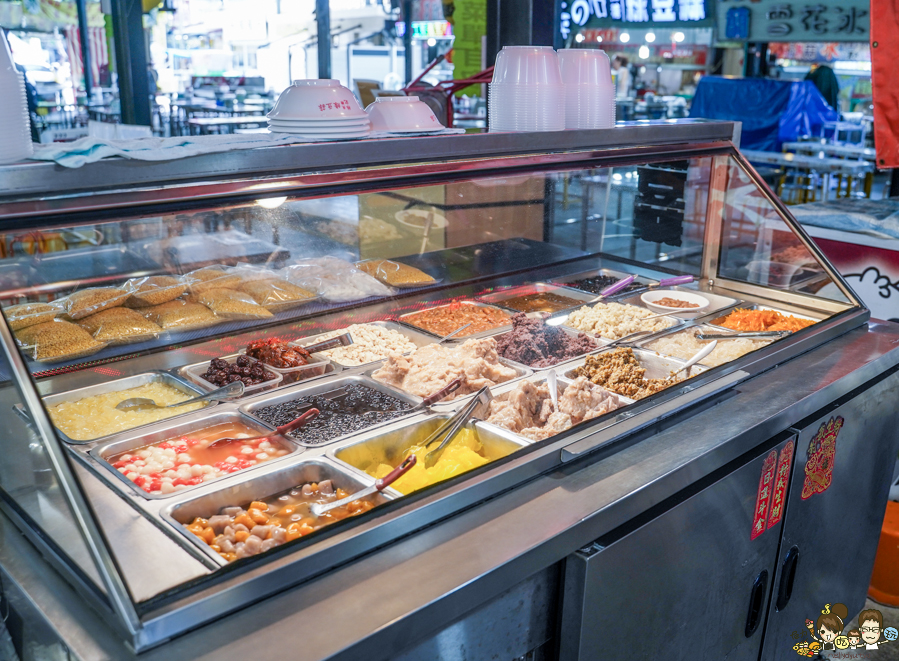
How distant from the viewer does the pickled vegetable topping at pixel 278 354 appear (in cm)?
214

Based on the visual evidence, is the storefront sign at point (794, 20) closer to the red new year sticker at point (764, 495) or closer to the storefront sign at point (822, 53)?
the red new year sticker at point (764, 495)

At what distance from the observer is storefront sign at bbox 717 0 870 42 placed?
335 inches

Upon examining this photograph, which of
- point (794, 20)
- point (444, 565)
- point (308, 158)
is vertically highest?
point (794, 20)

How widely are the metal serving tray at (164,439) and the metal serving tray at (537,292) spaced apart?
123 cm

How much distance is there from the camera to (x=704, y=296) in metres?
3.00

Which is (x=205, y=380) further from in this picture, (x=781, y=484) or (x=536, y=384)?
(x=781, y=484)

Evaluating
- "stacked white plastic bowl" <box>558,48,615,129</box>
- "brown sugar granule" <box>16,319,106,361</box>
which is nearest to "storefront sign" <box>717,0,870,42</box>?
"stacked white plastic bowl" <box>558,48,615,129</box>

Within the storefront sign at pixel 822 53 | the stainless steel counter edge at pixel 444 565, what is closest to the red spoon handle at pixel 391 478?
the stainless steel counter edge at pixel 444 565

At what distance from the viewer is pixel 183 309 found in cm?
218

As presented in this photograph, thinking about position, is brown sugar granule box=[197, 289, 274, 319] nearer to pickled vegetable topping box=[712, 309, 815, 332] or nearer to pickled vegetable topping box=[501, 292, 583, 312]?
pickled vegetable topping box=[501, 292, 583, 312]

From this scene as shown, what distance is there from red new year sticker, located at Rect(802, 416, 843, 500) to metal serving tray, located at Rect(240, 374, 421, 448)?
126cm

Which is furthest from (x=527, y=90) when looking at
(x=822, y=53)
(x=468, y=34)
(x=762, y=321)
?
(x=822, y=53)

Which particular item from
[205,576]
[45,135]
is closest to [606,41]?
[45,135]

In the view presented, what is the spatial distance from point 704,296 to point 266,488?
6.85ft
